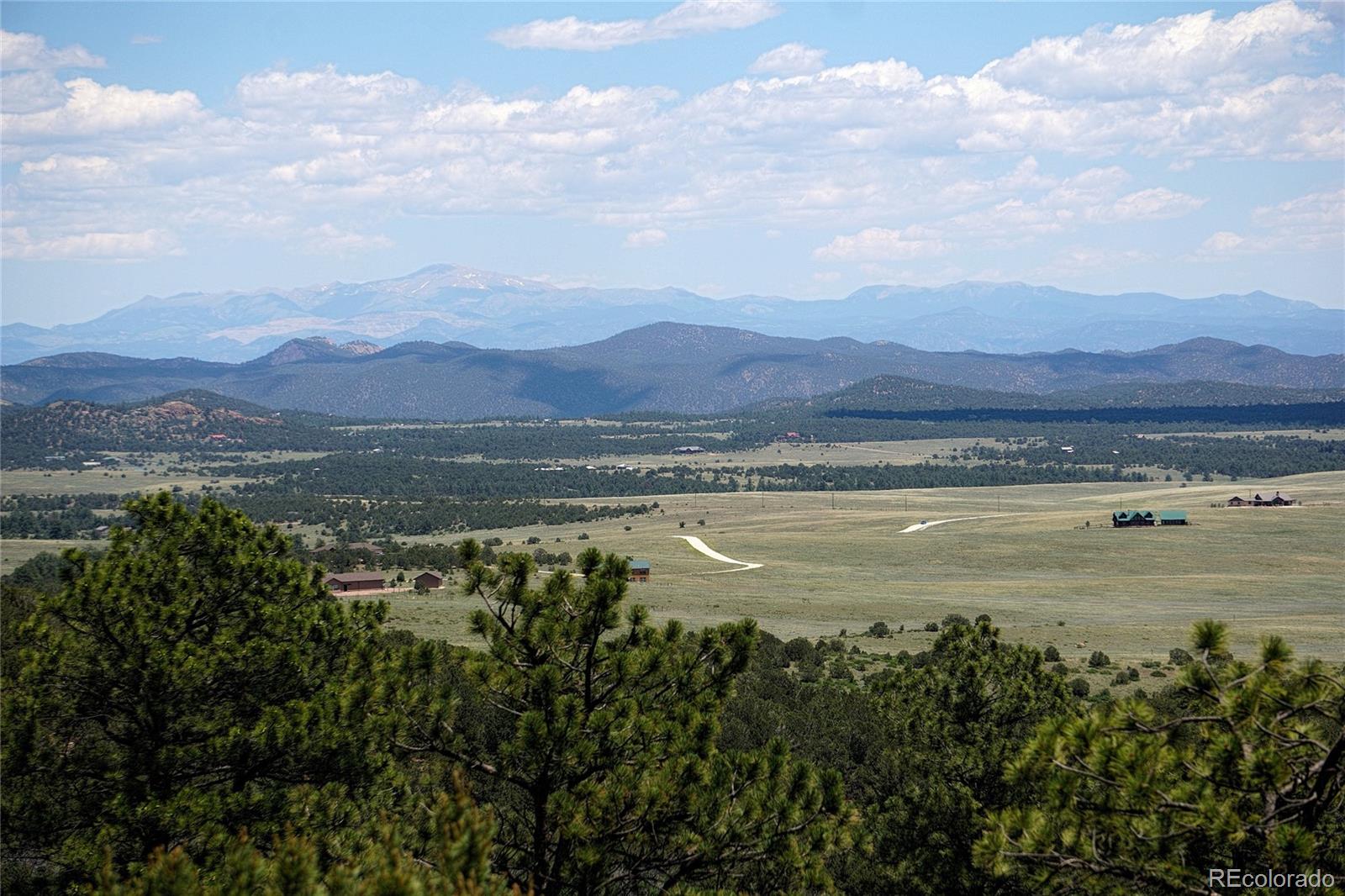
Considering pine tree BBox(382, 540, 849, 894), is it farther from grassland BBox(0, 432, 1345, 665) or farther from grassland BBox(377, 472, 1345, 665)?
grassland BBox(377, 472, 1345, 665)

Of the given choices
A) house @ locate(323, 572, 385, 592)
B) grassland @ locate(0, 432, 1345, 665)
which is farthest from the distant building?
house @ locate(323, 572, 385, 592)

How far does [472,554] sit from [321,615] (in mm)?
5665

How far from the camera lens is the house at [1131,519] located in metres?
109

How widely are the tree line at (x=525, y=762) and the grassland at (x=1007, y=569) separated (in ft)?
116

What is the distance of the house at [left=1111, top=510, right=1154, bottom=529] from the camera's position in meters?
109

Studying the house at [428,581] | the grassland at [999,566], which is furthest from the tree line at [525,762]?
the house at [428,581]

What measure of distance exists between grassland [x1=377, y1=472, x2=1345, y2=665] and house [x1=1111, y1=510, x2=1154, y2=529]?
3.07 meters

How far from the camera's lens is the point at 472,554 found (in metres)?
14.4

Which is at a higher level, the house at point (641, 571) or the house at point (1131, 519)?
the house at point (1131, 519)

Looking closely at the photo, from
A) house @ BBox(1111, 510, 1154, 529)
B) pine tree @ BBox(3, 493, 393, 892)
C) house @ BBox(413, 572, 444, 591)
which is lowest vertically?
house @ BBox(413, 572, 444, 591)

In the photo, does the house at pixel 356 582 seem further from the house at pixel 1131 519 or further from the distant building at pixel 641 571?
the house at pixel 1131 519

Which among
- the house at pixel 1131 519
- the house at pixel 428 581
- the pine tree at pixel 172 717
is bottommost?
the house at pixel 428 581

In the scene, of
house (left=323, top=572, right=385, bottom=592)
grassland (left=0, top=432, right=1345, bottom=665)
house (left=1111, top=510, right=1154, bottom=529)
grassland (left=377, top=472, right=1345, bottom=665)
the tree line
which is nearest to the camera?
the tree line

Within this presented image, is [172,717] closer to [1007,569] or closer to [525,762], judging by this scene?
[525,762]
